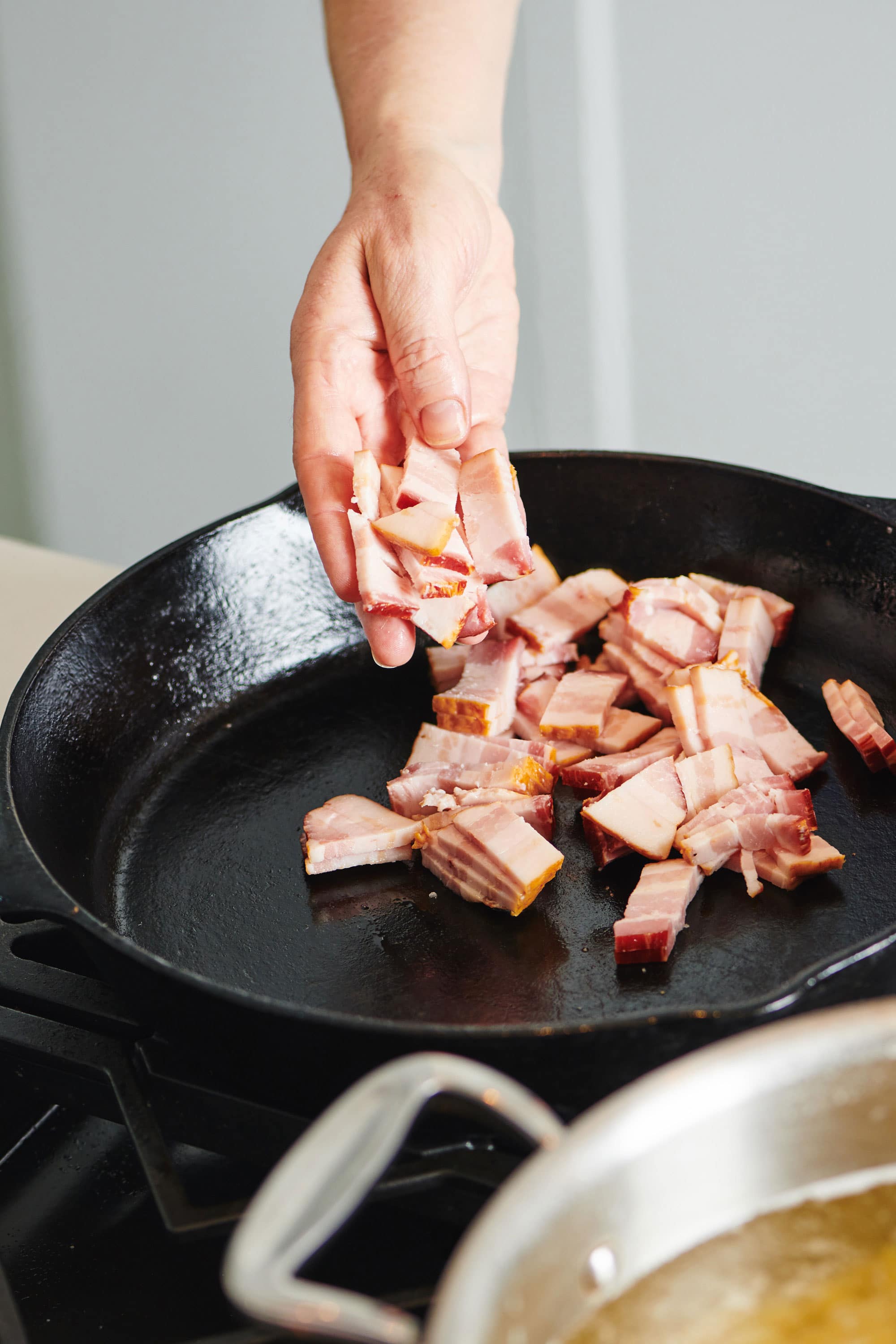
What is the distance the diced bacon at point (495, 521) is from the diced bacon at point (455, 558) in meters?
0.03

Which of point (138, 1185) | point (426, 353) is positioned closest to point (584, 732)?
point (426, 353)

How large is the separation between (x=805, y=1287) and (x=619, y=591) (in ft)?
3.82

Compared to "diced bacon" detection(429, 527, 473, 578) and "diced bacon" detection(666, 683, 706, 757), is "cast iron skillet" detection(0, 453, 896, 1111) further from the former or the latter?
"diced bacon" detection(429, 527, 473, 578)

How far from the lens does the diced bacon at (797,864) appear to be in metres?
1.21

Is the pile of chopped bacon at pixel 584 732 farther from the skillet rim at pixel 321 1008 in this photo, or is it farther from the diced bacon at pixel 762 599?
the skillet rim at pixel 321 1008

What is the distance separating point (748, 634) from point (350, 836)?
58cm

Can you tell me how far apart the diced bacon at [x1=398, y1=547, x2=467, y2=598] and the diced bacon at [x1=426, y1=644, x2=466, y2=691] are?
273mm

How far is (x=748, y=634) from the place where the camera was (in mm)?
1518

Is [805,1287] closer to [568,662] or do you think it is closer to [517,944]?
[517,944]

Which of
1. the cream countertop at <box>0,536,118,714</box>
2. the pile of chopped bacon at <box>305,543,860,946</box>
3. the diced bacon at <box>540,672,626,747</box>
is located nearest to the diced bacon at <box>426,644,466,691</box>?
the pile of chopped bacon at <box>305,543,860,946</box>

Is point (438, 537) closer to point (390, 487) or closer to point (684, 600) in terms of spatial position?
point (390, 487)

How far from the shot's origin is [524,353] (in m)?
3.55

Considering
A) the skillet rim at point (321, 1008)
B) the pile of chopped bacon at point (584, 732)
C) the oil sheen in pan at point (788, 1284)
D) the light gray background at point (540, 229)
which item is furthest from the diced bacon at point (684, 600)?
the light gray background at point (540, 229)

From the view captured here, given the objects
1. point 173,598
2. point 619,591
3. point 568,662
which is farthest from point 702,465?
point 173,598
